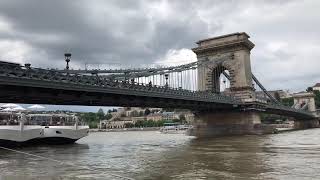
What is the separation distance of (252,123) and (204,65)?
43.7 ft

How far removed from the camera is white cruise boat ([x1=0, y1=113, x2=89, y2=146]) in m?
37.0

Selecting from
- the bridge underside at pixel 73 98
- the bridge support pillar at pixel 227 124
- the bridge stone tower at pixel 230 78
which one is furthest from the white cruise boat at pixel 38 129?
the bridge stone tower at pixel 230 78

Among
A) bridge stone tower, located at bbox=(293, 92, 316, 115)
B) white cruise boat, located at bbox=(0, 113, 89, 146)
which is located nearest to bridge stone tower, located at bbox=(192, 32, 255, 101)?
white cruise boat, located at bbox=(0, 113, 89, 146)

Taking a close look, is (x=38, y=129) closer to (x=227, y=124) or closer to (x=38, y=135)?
(x=38, y=135)

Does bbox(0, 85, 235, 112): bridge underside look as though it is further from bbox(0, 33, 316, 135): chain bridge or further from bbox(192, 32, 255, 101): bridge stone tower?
bbox(192, 32, 255, 101): bridge stone tower

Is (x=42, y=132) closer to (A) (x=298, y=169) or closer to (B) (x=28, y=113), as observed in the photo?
(B) (x=28, y=113)

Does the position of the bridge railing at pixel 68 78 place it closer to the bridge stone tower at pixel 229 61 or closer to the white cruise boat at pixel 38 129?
the white cruise boat at pixel 38 129

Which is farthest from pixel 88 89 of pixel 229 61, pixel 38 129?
pixel 229 61

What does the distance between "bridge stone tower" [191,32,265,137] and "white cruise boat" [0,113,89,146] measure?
25.1 metres

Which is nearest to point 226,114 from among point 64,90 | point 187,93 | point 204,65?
point 204,65

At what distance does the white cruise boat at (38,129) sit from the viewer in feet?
121

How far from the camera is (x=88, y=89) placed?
33906 mm

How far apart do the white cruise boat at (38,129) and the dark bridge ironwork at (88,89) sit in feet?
10.6

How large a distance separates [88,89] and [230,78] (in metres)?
44.1
